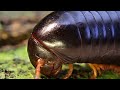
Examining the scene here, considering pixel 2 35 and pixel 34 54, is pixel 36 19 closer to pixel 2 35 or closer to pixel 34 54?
pixel 2 35

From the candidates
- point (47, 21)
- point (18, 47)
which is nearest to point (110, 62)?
point (47, 21)

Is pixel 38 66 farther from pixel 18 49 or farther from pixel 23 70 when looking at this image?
pixel 18 49

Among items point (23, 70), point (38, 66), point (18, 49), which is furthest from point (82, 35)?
point (18, 49)

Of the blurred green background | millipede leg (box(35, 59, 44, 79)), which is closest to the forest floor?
the blurred green background

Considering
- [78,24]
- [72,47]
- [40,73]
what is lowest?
[40,73]

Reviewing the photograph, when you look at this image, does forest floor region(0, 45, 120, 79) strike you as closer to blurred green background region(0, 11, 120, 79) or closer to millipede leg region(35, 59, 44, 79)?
blurred green background region(0, 11, 120, 79)

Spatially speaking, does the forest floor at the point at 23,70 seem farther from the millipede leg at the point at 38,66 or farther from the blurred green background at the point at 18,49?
the millipede leg at the point at 38,66

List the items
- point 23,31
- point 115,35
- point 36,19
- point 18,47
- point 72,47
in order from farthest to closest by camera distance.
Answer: point 36,19 < point 23,31 < point 18,47 < point 115,35 < point 72,47

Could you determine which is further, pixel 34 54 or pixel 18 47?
pixel 18 47
